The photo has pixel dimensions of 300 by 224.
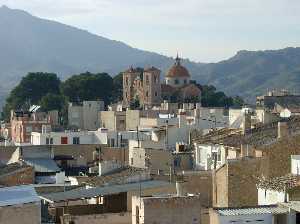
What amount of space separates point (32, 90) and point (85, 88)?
625cm

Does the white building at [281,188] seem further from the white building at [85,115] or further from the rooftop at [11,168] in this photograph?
the white building at [85,115]

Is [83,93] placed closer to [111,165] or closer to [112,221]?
[111,165]

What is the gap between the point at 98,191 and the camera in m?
27.7

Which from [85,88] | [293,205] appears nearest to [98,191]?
[293,205]

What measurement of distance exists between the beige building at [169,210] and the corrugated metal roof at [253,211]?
2.54 feet

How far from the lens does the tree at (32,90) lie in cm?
9825

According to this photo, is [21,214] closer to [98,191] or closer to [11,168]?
[98,191]

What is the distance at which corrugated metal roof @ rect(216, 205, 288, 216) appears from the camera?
22016 mm

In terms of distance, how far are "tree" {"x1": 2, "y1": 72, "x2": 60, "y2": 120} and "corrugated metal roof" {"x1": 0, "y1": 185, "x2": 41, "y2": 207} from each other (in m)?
72.9

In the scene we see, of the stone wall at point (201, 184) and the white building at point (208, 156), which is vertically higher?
the white building at point (208, 156)

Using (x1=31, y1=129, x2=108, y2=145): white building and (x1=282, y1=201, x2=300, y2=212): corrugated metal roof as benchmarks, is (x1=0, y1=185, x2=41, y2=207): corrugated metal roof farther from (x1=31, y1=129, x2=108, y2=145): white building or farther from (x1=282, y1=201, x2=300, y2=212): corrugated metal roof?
(x1=31, y1=129, x2=108, y2=145): white building

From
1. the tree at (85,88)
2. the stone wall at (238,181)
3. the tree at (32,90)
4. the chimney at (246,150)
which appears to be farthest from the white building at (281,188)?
the tree at (32,90)

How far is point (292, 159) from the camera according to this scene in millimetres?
27188

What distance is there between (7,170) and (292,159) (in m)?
A: 12.7
